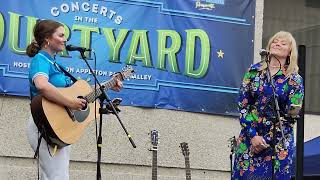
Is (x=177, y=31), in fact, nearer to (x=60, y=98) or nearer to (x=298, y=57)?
(x=298, y=57)

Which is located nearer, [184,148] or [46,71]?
[46,71]

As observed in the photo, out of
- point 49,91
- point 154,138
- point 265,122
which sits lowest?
point 154,138

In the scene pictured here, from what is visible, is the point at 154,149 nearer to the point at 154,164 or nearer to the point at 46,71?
the point at 154,164

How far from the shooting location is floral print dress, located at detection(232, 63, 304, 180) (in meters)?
4.97

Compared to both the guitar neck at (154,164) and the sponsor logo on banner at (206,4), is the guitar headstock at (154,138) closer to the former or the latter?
the guitar neck at (154,164)

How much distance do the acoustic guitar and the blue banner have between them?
5.53 feet

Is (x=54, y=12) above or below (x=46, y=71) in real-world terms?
above

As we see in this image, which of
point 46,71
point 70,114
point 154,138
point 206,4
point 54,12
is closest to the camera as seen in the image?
point 46,71

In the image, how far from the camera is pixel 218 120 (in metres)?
7.52

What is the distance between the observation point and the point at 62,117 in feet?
16.0

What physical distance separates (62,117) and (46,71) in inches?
14.5

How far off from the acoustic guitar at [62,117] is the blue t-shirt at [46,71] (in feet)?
0.29

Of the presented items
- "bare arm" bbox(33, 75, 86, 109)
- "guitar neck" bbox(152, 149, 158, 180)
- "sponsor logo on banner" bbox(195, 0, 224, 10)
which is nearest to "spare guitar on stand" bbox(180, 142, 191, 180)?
"guitar neck" bbox(152, 149, 158, 180)

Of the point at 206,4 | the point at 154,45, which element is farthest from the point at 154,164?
the point at 206,4
